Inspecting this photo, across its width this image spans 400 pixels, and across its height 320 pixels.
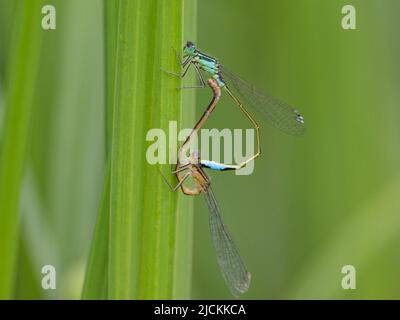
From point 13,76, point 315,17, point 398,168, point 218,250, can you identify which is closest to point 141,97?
point 13,76

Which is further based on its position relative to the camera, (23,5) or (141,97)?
(23,5)

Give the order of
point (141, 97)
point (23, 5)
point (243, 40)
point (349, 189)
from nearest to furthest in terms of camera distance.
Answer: point (141, 97) < point (23, 5) < point (349, 189) < point (243, 40)

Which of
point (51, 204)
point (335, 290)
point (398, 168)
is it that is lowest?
point (335, 290)

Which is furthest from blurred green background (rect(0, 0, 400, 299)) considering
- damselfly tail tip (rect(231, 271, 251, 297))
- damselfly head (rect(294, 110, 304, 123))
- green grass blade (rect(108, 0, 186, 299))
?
green grass blade (rect(108, 0, 186, 299))

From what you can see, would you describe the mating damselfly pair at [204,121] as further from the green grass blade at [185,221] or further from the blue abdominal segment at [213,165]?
the green grass blade at [185,221]

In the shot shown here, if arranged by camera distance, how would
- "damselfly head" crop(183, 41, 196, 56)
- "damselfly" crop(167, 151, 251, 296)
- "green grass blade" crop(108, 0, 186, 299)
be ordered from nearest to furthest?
"green grass blade" crop(108, 0, 186, 299)
"damselfly head" crop(183, 41, 196, 56)
"damselfly" crop(167, 151, 251, 296)

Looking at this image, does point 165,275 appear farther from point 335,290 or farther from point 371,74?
point 371,74

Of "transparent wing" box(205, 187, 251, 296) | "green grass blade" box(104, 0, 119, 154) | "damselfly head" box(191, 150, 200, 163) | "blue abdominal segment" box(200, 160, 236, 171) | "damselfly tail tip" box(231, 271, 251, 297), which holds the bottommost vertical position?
"damselfly tail tip" box(231, 271, 251, 297)

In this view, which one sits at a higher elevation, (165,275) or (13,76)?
(13,76)

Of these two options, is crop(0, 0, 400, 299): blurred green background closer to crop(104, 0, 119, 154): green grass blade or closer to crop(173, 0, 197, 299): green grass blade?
crop(104, 0, 119, 154): green grass blade
